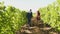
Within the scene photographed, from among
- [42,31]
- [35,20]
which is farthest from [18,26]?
[42,31]

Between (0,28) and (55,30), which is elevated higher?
(0,28)

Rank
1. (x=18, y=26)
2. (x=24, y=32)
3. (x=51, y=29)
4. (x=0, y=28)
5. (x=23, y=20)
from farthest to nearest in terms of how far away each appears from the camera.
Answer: (x=23, y=20) < (x=18, y=26) < (x=51, y=29) < (x=24, y=32) < (x=0, y=28)

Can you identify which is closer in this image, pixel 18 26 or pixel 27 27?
pixel 27 27

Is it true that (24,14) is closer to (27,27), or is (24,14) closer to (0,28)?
(27,27)

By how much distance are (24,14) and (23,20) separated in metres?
4.04

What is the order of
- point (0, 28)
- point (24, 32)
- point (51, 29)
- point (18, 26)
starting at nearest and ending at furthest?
point (0, 28), point (24, 32), point (51, 29), point (18, 26)

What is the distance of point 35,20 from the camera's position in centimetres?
5038

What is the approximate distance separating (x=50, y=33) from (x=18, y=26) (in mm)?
9472

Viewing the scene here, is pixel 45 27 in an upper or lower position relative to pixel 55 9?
lower

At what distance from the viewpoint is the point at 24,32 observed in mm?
45031

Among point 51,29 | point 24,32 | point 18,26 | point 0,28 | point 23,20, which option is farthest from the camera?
point 23,20

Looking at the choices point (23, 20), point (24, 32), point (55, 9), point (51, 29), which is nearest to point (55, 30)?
point (51, 29)

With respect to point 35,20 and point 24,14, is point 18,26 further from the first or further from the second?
point 24,14

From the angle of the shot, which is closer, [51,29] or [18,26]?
[51,29]
